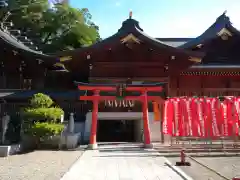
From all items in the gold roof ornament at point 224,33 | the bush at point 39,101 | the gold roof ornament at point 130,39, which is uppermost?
the gold roof ornament at point 224,33

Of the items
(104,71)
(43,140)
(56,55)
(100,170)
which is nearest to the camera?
(100,170)

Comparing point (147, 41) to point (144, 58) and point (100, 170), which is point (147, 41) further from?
point (100, 170)

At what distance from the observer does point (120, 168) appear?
8.45 meters

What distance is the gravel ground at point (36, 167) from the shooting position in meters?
7.44

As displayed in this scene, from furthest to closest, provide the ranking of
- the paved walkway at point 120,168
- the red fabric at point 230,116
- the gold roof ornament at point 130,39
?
1. the gold roof ornament at point 130,39
2. the red fabric at point 230,116
3. the paved walkway at point 120,168

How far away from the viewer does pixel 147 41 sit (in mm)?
16344

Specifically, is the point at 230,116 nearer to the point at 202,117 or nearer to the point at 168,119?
the point at 202,117

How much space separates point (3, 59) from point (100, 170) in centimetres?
1462

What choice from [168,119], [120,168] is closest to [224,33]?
[168,119]

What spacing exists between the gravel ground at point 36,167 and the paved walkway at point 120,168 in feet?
1.34

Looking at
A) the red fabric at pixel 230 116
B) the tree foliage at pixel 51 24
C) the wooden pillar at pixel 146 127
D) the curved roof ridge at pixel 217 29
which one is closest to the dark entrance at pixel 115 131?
the wooden pillar at pixel 146 127

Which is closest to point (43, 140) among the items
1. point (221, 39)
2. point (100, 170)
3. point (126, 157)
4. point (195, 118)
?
point (126, 157)

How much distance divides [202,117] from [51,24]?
25.2 metres

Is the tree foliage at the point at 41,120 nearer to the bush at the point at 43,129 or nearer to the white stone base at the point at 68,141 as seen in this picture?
the bush at the point at 43,129
